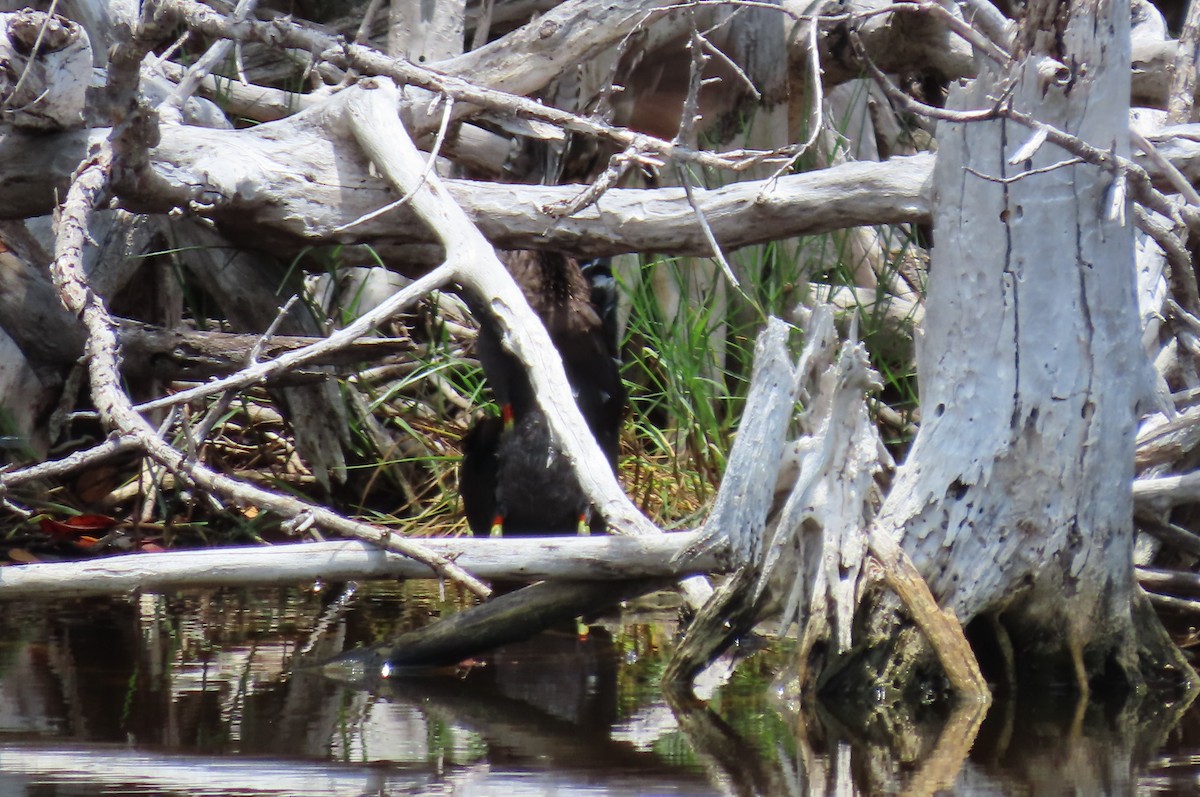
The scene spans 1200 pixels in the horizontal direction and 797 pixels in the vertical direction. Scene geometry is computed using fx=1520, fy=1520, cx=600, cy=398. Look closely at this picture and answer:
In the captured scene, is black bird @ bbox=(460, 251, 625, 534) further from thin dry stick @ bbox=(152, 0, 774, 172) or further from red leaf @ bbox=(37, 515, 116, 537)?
red leaf @ bbox=(37, 515, 116, 537)

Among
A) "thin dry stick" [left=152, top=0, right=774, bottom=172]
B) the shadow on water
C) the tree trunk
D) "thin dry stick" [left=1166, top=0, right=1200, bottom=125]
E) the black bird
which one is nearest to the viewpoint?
the shadow on water

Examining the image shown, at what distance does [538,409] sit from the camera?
467 centimetres

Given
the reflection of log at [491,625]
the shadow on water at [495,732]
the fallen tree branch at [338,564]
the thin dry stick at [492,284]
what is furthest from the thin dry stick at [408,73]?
the shadow on water at [495,732]

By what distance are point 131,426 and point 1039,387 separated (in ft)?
6.43

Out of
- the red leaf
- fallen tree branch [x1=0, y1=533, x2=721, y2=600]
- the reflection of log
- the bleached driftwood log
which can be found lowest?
the reflection of log

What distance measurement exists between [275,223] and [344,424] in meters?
1.04

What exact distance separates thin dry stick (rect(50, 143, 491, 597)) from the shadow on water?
1.12 ft

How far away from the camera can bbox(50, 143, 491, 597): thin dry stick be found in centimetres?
316

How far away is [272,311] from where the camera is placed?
16.2ft

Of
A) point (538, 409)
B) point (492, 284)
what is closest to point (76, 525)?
point (538, 409)

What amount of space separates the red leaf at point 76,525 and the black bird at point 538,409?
1.36 m

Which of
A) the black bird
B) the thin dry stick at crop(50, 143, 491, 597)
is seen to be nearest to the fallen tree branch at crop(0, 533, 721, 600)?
the thin dry stick at crop(50, 143, 491, 597)

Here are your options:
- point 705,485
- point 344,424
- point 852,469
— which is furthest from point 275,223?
point 852,469

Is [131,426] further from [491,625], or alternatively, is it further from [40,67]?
[40,67]
